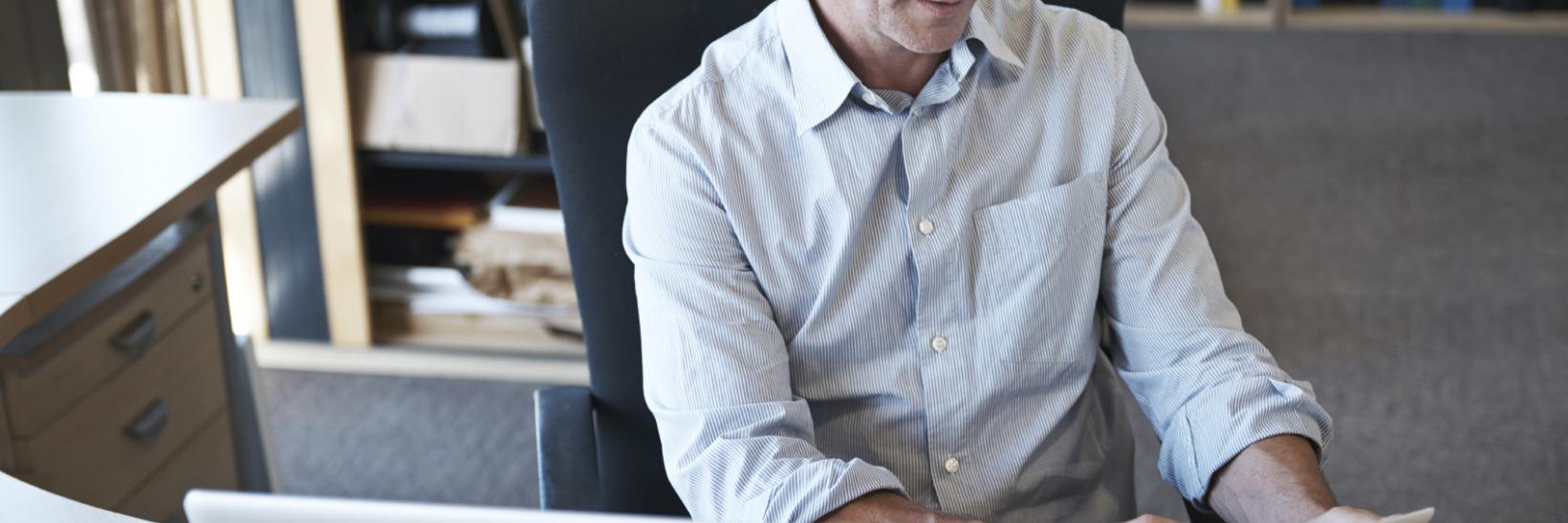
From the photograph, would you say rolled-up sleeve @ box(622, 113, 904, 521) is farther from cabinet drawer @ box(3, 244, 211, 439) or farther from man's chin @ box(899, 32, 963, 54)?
cabinet drawer @ box(3, 244, 211, 439)

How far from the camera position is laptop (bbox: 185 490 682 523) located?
0.68 m

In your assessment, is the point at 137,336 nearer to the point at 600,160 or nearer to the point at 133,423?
the point at 133,423

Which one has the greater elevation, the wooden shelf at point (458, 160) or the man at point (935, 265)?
the man at point (935, 265)

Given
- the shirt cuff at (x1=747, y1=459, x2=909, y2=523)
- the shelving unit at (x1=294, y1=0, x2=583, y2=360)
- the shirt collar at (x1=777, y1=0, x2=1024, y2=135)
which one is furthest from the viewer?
the shelving unit at (x1=294, y1=0, x2=583, y2=360)

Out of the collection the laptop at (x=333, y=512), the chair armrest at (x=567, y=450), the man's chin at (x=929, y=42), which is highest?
the man's chin at (x=929, y=42)

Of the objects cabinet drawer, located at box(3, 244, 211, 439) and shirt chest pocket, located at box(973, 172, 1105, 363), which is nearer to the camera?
shirt chest pocket, located at box(973, 172, 1105, 363)

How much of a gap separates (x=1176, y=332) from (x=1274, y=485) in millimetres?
162

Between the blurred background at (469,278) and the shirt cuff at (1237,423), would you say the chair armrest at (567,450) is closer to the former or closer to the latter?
the shirt cuff at (1237,423)

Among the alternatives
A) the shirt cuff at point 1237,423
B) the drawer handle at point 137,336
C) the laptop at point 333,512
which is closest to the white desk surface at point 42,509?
the laptop at point 333,512

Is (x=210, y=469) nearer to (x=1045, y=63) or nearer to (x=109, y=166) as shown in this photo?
(x=109, y=166)

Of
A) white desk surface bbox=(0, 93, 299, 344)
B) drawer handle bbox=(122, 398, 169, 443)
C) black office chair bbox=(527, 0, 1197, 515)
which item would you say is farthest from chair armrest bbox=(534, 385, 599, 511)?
drawer handle bbox=(122, 398, 169, 443)

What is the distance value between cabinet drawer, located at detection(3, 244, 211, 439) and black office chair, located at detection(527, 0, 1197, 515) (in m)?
0.49

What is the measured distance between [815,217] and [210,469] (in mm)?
941

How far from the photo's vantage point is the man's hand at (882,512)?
1.04 meters
